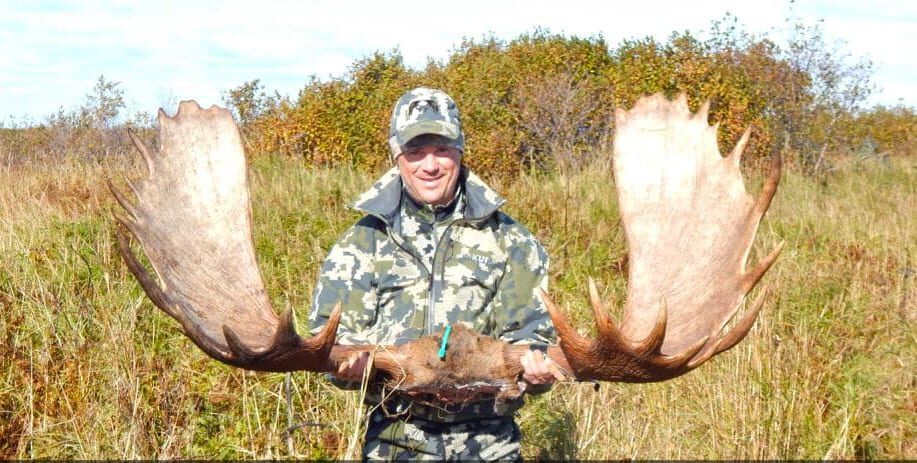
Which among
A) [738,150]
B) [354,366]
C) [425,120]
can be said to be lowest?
[354,366]

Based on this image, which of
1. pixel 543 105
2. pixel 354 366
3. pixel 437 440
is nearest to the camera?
pixel 354 366

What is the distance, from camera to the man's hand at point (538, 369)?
2956mm

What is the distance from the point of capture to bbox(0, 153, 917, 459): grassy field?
178 inches

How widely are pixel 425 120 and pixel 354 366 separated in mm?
905

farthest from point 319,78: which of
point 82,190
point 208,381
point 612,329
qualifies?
point 612,329

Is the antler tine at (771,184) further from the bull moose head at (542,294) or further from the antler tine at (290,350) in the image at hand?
the antler tine at (290,350)

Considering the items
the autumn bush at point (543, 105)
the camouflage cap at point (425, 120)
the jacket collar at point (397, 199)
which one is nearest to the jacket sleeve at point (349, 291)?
the jacket collar at point (397, 199)

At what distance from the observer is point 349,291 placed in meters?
3.29

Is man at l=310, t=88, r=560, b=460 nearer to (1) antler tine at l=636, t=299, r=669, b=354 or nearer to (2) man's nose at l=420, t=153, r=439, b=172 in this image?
(2) man's nose at l=420, t=153, r=439, b=172

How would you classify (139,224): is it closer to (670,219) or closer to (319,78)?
(670,219)

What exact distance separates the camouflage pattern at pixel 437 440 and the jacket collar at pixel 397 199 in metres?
0.71

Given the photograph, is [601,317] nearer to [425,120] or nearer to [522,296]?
[522,296]

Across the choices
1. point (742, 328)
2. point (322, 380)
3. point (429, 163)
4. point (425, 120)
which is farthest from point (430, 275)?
point (322, 380)

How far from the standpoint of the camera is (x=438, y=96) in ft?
11.2
